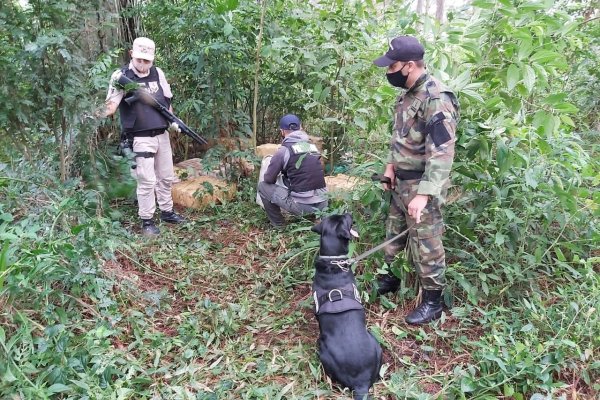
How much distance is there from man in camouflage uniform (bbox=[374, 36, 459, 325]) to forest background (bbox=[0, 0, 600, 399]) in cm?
22

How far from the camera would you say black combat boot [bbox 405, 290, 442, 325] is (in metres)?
3.09

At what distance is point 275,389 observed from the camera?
8.16ft

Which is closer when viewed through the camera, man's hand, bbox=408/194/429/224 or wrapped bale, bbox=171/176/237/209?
man's hand, bbox=408/194/429/224

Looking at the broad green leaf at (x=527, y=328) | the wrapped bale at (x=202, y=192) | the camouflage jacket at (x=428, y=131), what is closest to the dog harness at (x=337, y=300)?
the camouflage jacket at (x=428, y=131)

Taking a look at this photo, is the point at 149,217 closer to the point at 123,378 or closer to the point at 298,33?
the point at 123,378

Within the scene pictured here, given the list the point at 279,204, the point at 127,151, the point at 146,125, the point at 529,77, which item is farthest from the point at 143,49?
the point at 529,77

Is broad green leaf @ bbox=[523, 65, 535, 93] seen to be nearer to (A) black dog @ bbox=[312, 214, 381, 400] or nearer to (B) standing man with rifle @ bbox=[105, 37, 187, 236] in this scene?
(A) black dog @ bbox=[312, 214, 381, 400]

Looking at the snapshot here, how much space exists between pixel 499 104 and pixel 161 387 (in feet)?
9.89

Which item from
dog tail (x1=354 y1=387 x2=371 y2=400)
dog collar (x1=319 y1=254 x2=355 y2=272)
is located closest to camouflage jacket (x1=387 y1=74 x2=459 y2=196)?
dog collar (x1=319 y1=254 x2=355 y2=272)

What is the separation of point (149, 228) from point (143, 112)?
1189 mm

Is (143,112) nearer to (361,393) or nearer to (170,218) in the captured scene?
(170,218)

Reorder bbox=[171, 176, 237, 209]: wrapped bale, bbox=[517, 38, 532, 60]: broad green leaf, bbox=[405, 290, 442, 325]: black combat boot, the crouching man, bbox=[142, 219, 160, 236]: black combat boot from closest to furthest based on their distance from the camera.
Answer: bbox=[517, 38, 532, 60]: broad green leaf < bbox=[405, 290, 442, 325]: black combat boot < bbox=[142, 219, 160, 236]: black combat boot < the crouching man < bbox=[171, 176, 237, 209]: wrapped bale

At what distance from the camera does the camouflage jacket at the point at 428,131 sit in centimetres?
268

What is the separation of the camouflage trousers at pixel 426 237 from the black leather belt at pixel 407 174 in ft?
0.09
